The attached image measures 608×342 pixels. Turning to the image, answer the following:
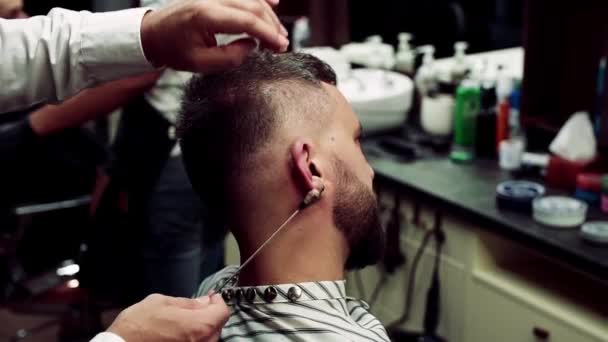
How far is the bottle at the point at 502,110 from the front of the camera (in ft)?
8.68

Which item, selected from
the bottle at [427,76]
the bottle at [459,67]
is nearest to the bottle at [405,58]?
the bottle at [427,76]

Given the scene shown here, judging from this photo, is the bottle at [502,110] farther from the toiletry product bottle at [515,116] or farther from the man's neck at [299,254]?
the man's neck at [299,254]

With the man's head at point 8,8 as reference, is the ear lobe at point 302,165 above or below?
below

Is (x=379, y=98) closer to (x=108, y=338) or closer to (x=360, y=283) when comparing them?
(x=360, y=283)

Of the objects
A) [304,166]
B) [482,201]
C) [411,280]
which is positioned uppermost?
[304,166]

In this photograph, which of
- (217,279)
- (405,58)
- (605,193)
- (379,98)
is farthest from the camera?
(405,58)

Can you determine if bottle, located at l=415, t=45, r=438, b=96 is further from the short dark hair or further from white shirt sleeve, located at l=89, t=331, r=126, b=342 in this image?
white shirt sleeve, located at l=89, t=331, r=126, b=342

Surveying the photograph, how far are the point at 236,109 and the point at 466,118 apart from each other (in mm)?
1515

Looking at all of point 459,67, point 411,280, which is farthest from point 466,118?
point 411,280

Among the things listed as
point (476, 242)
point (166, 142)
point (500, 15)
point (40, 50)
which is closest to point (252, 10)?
point (40, 50)

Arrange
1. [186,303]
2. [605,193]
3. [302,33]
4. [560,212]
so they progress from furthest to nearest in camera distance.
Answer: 1. [302,33]
2. [605,193]
3. [560,212]
4. [186,303]

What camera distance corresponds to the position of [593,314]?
6.48 feet

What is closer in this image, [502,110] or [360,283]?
[502,110]

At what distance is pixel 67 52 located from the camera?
116cm
